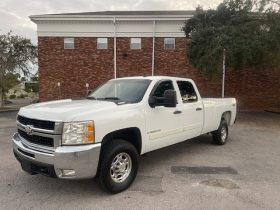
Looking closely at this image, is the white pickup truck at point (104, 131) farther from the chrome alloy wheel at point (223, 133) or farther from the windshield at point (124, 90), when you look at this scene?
the chrome alloy wheel at point (223, 133)

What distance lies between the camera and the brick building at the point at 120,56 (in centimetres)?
2297

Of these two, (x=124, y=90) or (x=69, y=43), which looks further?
(x=69, y=43)

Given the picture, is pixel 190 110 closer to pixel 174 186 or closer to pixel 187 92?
pixel 187 92

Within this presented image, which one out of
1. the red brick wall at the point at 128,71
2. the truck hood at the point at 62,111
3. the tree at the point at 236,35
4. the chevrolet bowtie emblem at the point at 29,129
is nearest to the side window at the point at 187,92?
the truck hood at the point at 62,111

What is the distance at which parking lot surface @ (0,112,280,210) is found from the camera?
4.52m

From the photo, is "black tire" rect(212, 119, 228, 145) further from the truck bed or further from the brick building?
the brick building

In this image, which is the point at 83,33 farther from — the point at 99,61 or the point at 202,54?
the point at 202,54

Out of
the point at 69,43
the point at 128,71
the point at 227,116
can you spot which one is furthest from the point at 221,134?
the point at 69,43

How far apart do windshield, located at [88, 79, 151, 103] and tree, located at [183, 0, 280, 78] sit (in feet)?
29.1

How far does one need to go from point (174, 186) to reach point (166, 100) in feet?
5.07

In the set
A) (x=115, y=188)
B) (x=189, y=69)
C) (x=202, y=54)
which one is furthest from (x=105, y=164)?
(x=189, y=69)

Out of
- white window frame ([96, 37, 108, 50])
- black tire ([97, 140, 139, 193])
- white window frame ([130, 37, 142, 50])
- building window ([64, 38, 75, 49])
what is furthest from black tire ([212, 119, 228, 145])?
building window ([64, 38, 75, 49])

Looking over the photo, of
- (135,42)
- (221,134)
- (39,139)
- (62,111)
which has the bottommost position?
(221,134)

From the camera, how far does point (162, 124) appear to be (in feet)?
19.5
